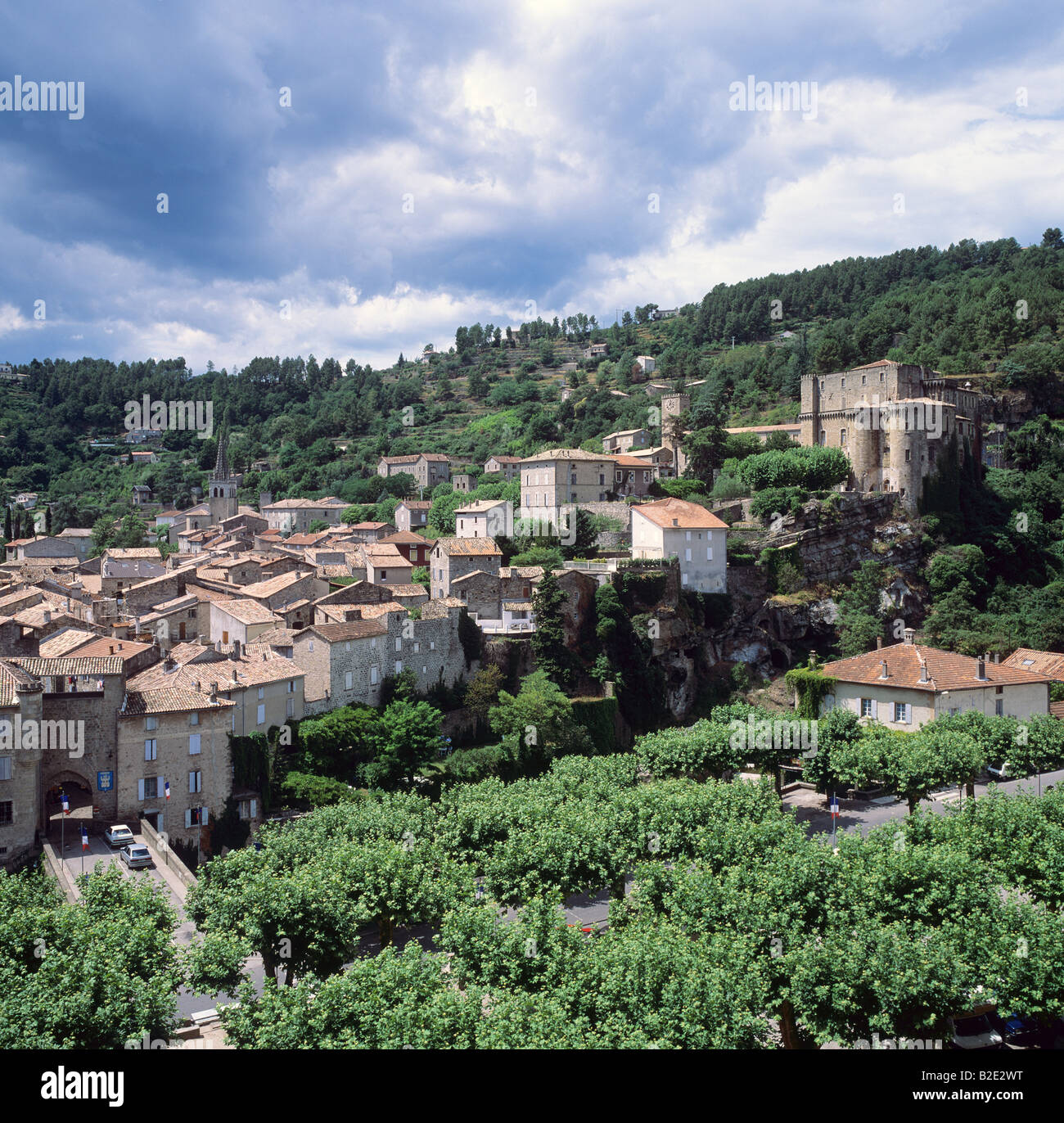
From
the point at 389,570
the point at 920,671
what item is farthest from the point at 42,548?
the point at 920,671

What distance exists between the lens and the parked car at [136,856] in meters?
32.5

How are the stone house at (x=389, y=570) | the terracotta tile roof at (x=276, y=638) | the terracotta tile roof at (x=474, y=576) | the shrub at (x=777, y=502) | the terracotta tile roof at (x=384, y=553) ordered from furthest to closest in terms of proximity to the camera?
the shrub at (x=777, y=502) → the terracotta tile roof at (x=384, y=553) → the stone house at (x=389, y=570) → the terracotta tile roof at (x=474, y=576) → the terracotta tile roof at (x=276, y=638)

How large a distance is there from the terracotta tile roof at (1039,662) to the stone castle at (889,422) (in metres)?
21.0

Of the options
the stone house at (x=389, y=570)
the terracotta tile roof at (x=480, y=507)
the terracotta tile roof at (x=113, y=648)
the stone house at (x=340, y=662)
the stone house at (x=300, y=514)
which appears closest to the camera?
the terracotta tile roof at (x=113, y=648)

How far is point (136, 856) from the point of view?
3281cm

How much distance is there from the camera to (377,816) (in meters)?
31.5

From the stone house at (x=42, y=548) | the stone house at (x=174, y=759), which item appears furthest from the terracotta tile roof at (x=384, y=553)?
the stone house at (x=42, y=548)

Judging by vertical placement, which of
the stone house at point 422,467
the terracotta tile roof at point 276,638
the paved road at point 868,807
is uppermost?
the stone house at point 422,467

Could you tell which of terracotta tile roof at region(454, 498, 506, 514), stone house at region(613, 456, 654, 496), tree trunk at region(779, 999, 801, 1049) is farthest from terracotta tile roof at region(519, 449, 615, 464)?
tree trunk at region(779, 999, 801, 1049)

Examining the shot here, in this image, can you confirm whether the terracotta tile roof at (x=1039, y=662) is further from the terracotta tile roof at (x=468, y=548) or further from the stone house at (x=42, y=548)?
the stone house at (x=42, y=548)

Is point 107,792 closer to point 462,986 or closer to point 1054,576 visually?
point 462,986

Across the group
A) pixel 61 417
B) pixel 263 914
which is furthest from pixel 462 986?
pixel 61 417
